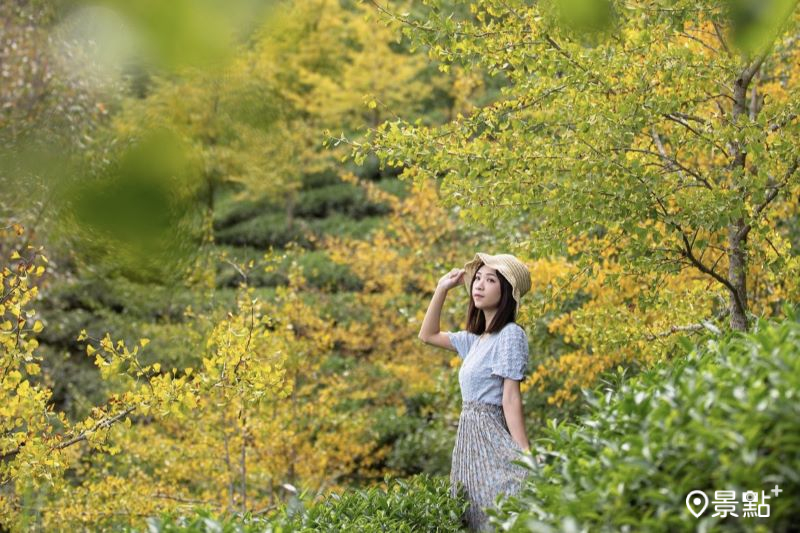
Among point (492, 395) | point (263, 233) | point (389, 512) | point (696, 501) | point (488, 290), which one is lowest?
point (389, 512)

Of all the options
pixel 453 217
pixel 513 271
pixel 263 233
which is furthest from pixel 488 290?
pixel 263 233

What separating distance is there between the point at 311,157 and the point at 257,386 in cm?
1604

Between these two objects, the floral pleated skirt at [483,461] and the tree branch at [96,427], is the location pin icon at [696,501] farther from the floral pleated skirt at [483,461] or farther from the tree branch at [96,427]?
the tree branch at [96,427]

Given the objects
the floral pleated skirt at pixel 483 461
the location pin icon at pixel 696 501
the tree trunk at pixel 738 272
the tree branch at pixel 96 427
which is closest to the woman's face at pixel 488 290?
the floral pleated skirt at pixel 483 461

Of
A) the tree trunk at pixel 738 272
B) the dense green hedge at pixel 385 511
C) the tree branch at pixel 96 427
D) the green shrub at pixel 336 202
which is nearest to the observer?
the dense green hedge at pixel 385 511

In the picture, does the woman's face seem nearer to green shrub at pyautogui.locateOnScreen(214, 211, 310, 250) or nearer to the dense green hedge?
the dense green hedge

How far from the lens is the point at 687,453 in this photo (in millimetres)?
2221

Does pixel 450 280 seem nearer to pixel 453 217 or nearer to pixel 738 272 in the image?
pixel 738 272

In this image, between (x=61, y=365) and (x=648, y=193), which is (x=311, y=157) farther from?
(x=648, y=193)

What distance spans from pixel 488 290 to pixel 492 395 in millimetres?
448

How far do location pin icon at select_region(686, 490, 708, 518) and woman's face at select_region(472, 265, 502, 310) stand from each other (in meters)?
1.99

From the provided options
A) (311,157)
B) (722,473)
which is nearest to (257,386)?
(722,473)

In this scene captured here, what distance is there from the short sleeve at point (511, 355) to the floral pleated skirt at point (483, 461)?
172 mm

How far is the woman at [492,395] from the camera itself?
3.84m
